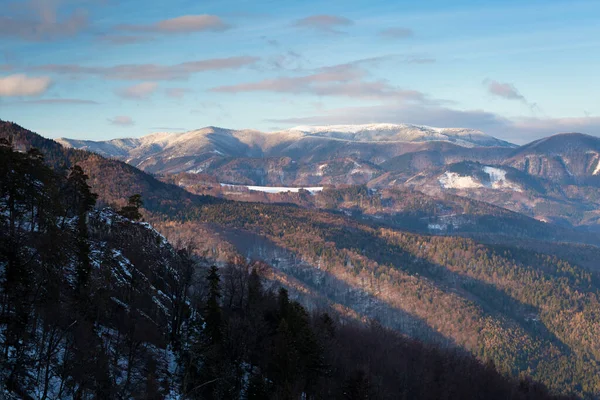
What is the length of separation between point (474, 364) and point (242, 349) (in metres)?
99.5

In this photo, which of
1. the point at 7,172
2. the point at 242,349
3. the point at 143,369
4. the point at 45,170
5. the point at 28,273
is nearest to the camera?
the point at 28,273

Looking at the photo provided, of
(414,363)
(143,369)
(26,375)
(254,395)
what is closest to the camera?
(26,375)

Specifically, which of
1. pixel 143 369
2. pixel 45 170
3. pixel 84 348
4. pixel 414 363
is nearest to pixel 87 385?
pixel 84 348

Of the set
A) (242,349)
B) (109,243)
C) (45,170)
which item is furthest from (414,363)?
(45,170)

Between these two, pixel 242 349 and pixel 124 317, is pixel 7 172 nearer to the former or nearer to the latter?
pixel 124 317

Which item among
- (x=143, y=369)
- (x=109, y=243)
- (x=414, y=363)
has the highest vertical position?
(x=109, y=243)

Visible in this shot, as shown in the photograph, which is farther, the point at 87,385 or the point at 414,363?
the point at 414,363

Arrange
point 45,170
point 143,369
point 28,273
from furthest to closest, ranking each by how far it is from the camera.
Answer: point 45,170
point 143,369
point 28,273

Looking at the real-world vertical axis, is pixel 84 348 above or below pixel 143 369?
above

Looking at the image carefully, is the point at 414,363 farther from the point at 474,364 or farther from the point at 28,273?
the point at 28,273

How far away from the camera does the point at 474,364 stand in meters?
151

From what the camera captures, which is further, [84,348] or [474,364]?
[474,364]

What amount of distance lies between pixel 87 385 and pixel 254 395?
873 inches

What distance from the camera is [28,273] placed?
55.0m
